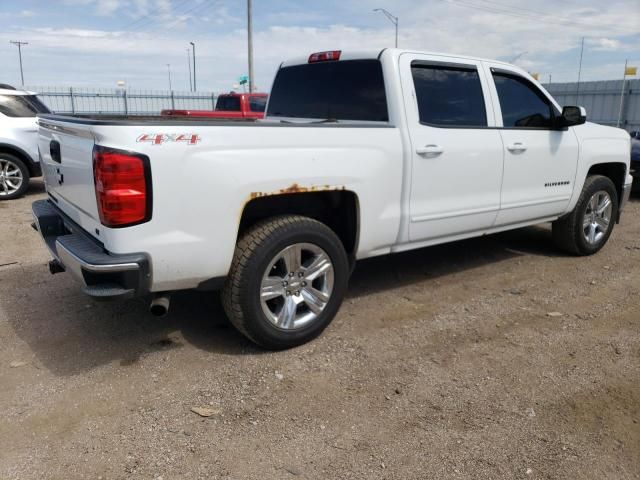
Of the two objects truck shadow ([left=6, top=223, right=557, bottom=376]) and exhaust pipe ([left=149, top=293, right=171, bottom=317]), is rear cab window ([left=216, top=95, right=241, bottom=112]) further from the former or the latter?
exhaust pipe ([left=149, top=293, right=171, bottom=317])

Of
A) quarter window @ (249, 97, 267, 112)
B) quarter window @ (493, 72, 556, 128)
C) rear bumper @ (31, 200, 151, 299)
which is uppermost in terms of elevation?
quarter window @ (493, 72, 556, 128)

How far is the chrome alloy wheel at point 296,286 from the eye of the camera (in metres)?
3.62

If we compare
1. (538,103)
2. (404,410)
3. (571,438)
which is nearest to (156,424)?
(404,410)

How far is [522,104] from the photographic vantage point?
5102 mm

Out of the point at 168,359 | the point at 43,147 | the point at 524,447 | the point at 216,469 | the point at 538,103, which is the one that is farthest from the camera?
the point at 538,103

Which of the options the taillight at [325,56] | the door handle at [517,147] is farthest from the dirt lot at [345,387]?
the taillight at [325,56]

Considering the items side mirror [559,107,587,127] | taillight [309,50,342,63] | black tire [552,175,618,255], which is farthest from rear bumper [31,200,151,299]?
black tire [552,175,618,255]

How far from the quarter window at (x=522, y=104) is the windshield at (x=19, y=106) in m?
7.81

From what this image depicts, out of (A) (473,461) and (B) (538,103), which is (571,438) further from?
(B) (538,103)

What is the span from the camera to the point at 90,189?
124 inches

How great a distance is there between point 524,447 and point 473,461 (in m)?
0.30

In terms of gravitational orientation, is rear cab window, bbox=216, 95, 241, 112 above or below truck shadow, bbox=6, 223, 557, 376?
above

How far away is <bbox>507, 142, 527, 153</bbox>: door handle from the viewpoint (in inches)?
189

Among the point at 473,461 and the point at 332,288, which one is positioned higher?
the point at 332,288
